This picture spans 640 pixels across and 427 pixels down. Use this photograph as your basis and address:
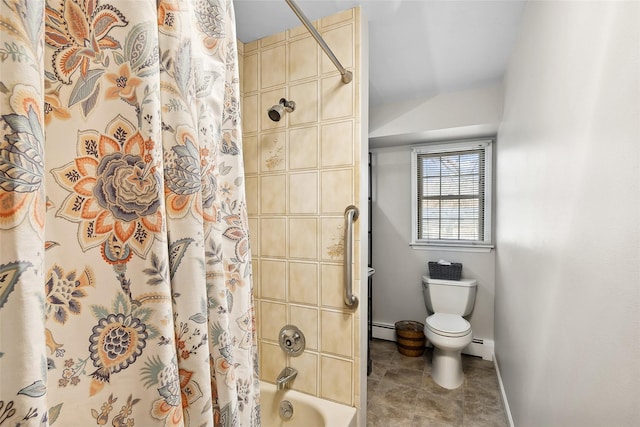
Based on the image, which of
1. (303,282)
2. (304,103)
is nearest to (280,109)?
(304,103)

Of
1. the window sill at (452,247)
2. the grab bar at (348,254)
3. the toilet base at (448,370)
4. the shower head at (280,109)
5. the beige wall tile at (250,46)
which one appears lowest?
the toilet base at (448,370)

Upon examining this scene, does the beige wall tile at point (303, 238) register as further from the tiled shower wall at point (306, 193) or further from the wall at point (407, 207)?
the wall at point (407, 207)

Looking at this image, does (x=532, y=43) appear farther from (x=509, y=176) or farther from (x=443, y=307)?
(x=443, y=307)

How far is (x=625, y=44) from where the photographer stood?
0.66 m

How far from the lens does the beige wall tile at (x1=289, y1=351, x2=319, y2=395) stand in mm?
1542

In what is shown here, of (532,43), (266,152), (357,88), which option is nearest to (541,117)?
(532,43)

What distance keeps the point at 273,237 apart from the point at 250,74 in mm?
966

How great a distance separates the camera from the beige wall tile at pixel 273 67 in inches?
64.8

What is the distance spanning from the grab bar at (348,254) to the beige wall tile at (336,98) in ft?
1.57

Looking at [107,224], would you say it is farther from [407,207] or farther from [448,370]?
[407,207]

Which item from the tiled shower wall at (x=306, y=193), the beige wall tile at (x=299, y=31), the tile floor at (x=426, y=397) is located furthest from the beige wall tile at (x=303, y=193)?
the tile floor at (x=426, y=397)

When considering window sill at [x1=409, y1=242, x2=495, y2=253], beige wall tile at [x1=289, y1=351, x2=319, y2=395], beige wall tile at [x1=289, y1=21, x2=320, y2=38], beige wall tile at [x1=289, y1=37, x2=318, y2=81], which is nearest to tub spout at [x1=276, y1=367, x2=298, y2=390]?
beige wall tile at [x1=289, y1=351, x2=319, y2=395]

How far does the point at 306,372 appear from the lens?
1.56 m

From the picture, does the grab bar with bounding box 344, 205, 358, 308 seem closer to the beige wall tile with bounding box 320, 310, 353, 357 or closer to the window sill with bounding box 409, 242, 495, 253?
the beige wall tile with bounding box 320, 310, 353, 357
